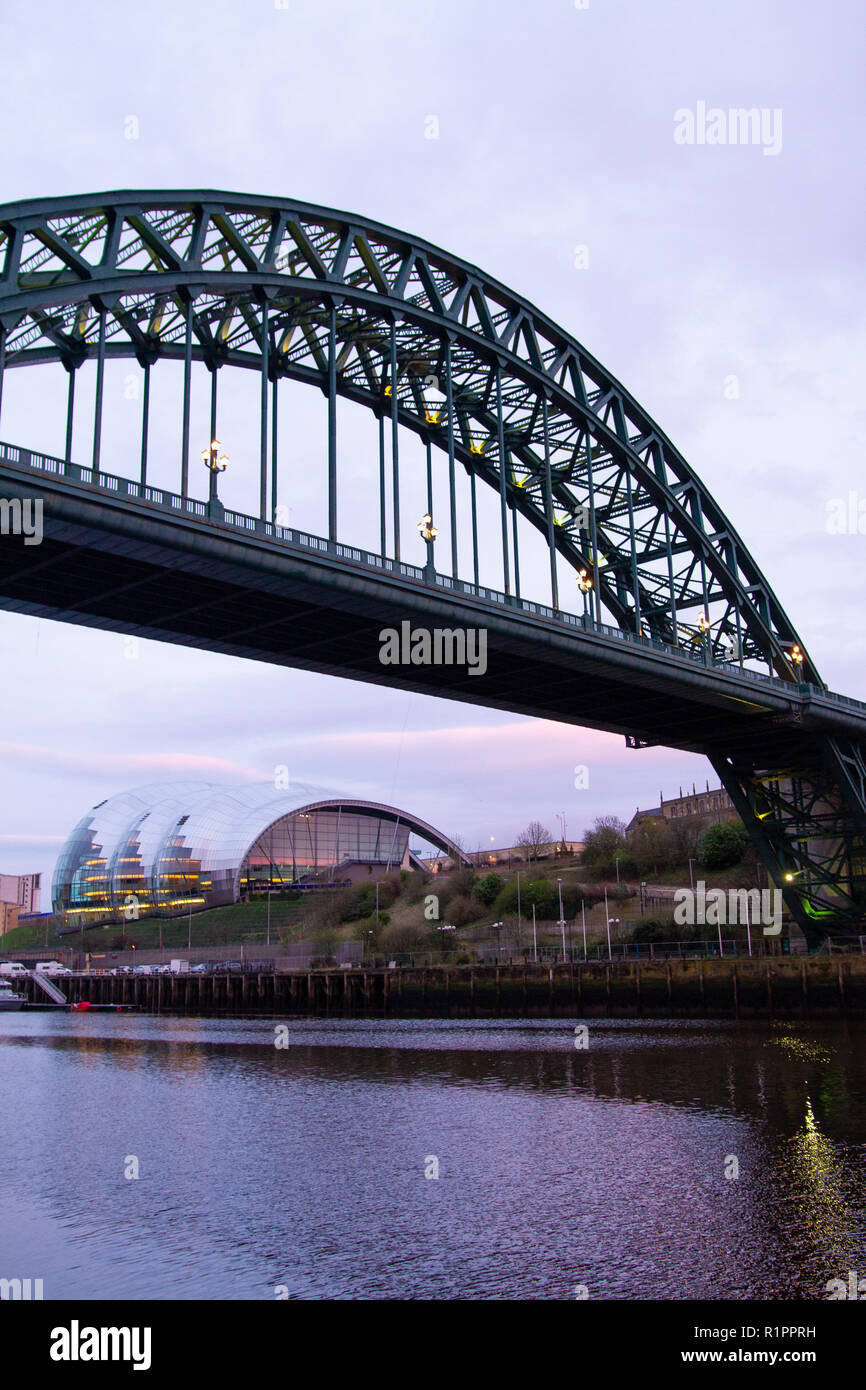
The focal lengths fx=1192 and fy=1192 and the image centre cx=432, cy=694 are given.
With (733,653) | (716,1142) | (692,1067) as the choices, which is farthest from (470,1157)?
(733,653)

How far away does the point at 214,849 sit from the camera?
489 ft

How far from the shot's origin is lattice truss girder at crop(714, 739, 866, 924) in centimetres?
6231

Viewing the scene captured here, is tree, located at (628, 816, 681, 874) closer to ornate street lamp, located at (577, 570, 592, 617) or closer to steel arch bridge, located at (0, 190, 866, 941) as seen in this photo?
steel arch bridge, located at (0, 190, 866, 941)

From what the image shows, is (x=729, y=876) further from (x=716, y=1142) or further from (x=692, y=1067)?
(x=716, y=1142)

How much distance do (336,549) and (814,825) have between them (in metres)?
35.9

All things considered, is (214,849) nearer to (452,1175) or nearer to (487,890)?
(487,890)

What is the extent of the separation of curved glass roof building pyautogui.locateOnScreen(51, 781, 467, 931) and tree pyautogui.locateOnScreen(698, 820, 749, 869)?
5250 centimetres

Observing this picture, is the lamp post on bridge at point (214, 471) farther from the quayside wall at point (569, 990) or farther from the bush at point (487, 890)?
the bush at point (487, 890)

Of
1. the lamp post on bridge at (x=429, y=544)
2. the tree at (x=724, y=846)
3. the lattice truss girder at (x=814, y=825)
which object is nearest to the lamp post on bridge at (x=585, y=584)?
the lamp post on bridge at (x=429, y=544)

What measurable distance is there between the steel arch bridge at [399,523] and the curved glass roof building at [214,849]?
79756 mm

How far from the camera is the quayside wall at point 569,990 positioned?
55.6m

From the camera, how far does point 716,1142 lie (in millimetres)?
25750

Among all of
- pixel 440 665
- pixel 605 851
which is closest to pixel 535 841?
pixel 605 851

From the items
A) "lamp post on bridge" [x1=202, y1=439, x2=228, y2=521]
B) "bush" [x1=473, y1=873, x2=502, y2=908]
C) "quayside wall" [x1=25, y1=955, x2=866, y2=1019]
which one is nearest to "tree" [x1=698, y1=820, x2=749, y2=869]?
"bush" [x1=473, y1=873, x2=502, y2=908]
